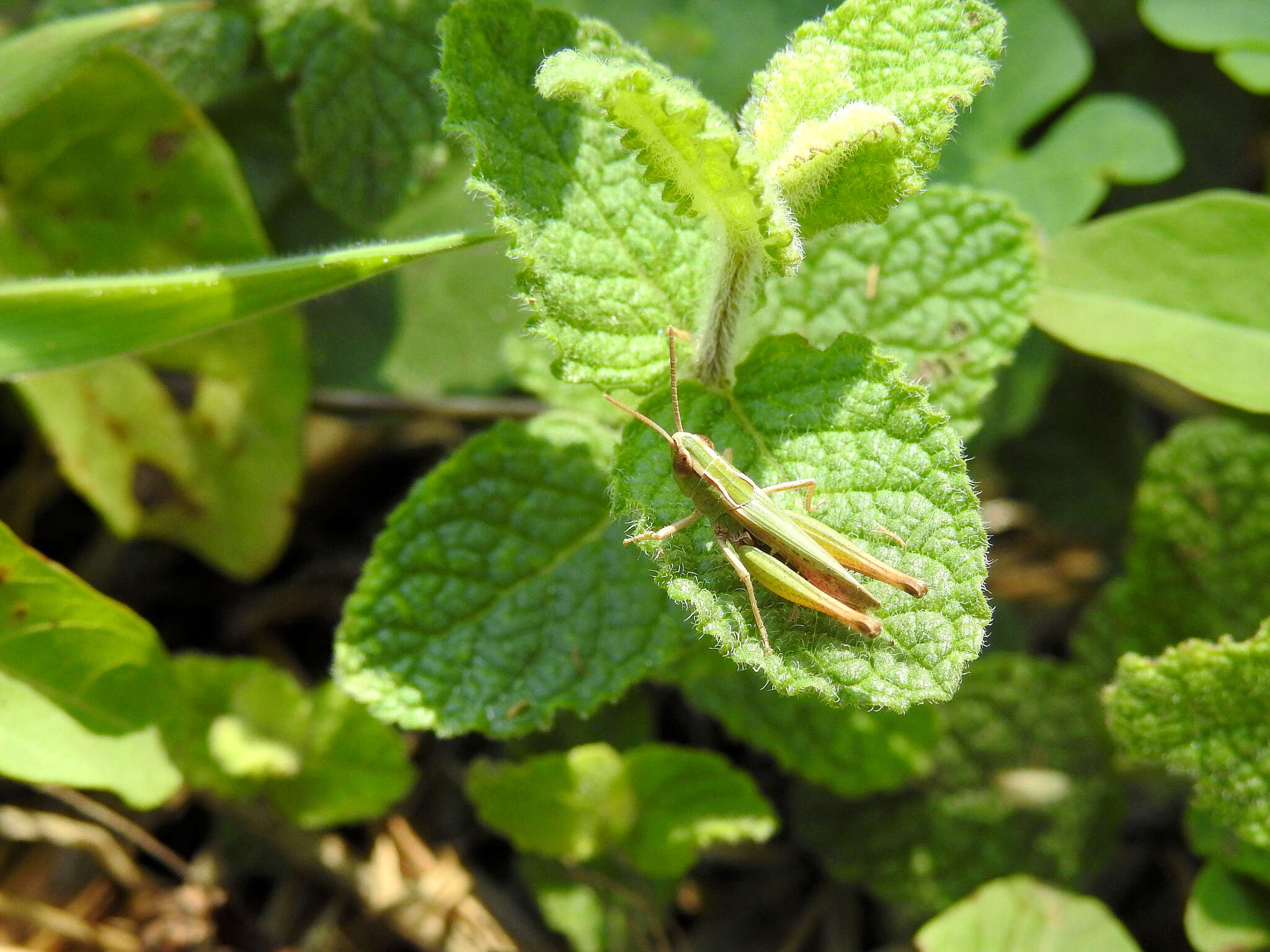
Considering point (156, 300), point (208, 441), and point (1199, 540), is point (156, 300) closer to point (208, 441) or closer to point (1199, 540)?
point (208, 441)

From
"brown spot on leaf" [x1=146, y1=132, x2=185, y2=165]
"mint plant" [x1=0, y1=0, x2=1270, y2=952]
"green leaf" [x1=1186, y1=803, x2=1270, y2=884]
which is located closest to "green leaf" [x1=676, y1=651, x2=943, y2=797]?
"mint plant" [x1=0, y1=0, x2=1270, y2=952]

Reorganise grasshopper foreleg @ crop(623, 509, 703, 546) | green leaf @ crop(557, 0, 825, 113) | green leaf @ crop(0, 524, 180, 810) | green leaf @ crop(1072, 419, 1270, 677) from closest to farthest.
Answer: grasshopper foreleg @ crop(623, 509, 703, 546) → green leaf @ crop(0, 524, 180, 810) → green leaf @ crop(1072, 419, 1270, 677) → green leaf @ crop(557, 0, 825, 113)

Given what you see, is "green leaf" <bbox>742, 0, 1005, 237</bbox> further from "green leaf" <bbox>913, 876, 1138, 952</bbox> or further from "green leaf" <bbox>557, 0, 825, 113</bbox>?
"green leaf" <bbox>913, 876, 1138, 952</bbox>

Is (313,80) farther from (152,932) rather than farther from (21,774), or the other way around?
(152,932)

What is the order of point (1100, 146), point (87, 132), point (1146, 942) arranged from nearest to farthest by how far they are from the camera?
1. point (87, 132)
2. point (1146, 942)
3. point (1100, 146)

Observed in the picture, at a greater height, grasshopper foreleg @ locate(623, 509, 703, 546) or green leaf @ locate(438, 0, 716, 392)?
green leaf @ locate(438, 0, 716, 392)

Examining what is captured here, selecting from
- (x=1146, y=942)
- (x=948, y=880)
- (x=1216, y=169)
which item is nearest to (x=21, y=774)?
(x=948, y=880)

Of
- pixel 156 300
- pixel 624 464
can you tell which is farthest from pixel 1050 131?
pixel 156 300
